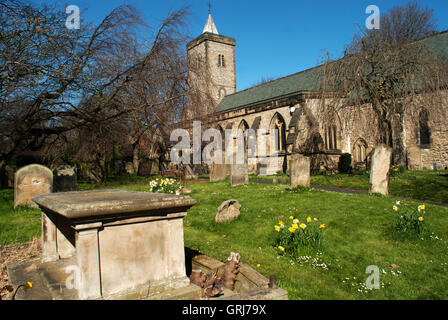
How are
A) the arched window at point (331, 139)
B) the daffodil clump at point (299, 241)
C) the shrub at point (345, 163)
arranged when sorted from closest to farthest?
1. the daffodil clump at point (299, 241)
2. the shrub at point (345, 163)
3. the arched window at point (331, 139)

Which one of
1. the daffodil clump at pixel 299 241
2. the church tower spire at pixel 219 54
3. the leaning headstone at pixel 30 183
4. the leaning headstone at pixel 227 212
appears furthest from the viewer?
the church tower spire at pixel 219 54

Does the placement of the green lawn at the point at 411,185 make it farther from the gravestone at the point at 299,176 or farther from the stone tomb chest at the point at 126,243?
the stone tomb chest at the point at 126,243

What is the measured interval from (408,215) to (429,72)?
1043 centimetres

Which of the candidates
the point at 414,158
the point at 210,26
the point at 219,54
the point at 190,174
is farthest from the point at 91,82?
the point at 210,26

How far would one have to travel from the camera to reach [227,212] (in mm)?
7652

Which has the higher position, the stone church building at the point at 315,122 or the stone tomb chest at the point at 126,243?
the stone church building at the point at 315,122

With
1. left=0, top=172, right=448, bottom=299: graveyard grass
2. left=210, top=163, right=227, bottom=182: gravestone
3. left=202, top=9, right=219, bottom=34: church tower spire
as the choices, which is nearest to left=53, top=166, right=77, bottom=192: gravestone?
left=0, top=172, right=448, bottom=299: graveyard grass

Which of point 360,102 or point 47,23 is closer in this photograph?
point 47,23

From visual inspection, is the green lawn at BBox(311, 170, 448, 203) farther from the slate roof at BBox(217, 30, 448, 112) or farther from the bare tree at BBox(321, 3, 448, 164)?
the slate roof at BBox(217, 30, 448, 112)

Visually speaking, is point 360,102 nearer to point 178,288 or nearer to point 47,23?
point 47,23

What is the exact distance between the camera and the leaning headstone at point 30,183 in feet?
31.7

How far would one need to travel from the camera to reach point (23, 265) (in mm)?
4391

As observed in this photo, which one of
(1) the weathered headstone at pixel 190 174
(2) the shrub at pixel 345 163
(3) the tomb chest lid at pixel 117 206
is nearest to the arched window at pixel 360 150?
(2) the shrub at pixel 345 163
